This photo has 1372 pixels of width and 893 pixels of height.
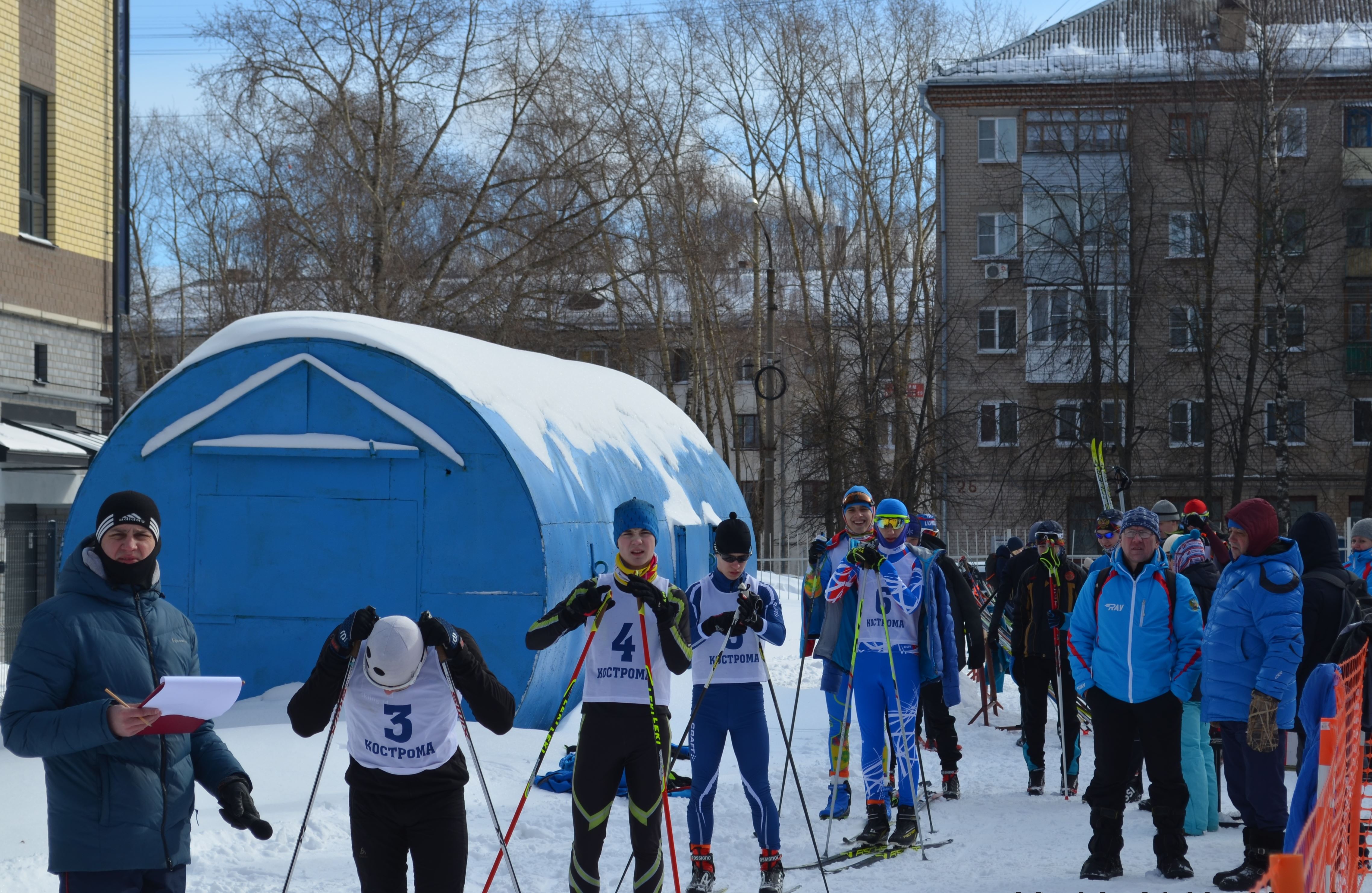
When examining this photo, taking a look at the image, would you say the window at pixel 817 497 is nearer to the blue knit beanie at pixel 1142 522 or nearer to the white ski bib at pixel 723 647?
the blue knit beanie at pixel 1142 522

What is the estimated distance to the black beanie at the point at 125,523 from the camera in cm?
418

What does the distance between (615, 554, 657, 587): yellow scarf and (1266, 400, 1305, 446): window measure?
106 feet

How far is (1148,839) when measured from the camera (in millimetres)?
7770

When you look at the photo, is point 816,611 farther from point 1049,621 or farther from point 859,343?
point 859,343

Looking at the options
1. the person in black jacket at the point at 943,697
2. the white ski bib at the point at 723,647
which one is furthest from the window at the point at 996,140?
the white ski bib at the point at 723,647

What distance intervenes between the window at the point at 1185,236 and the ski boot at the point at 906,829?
29.7m

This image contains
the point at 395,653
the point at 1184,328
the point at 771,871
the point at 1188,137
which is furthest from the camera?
the point at 1184,328

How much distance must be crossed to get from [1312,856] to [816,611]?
4916mm

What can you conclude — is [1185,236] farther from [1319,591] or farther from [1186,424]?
[1319,591]

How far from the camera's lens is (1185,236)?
118 ft

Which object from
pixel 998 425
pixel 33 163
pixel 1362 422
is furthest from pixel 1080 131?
pixel 33 163

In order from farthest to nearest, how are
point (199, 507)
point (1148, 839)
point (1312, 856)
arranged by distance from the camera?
1. point (199, 507)
2. point (1148, 839)
3. point (1312, 856)

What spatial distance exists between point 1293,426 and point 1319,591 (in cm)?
3007

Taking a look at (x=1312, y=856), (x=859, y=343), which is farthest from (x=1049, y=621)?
(x=859, y=343)
